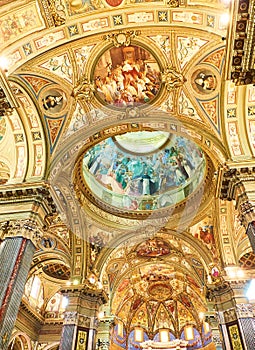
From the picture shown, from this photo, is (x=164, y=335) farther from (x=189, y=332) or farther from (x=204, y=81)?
(x=204, y=81)

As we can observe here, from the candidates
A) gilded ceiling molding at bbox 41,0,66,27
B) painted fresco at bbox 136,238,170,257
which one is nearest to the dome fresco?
painted fresco at bbox 136,238,170,257

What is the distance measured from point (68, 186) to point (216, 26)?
1002 centimetres

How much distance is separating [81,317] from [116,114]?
389 inches

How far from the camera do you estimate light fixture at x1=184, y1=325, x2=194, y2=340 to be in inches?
966

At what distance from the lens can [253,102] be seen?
10391mm

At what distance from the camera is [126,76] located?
37.3 feet

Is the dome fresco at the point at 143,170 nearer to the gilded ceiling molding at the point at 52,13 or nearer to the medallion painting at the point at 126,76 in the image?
the medallion painting at the point at 126,76

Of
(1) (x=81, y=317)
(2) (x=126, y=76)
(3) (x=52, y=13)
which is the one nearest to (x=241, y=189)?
(2) (x=126, y=76)

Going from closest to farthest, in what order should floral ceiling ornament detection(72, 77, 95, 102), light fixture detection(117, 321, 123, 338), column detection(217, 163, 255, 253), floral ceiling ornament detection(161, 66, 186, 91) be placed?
column detection(217, 163, 255, 253) < floral ceiling ornament detection(161, 66, 186, 91) < floral ceiling ornament detection(72, 77, 95, 102) < light fixture detection(117, 321, 123, 338)

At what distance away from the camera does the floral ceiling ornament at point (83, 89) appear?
11055 millimetres

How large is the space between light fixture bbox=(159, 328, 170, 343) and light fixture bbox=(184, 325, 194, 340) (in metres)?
1.52

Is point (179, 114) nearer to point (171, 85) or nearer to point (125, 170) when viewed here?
point (171, 85)

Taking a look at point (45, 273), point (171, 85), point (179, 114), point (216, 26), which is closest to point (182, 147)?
point (179, 114)

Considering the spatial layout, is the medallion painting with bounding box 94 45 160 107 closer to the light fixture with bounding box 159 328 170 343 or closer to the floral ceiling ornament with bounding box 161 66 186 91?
the floral ceiling ornament with bounding box 161 66 186 91
